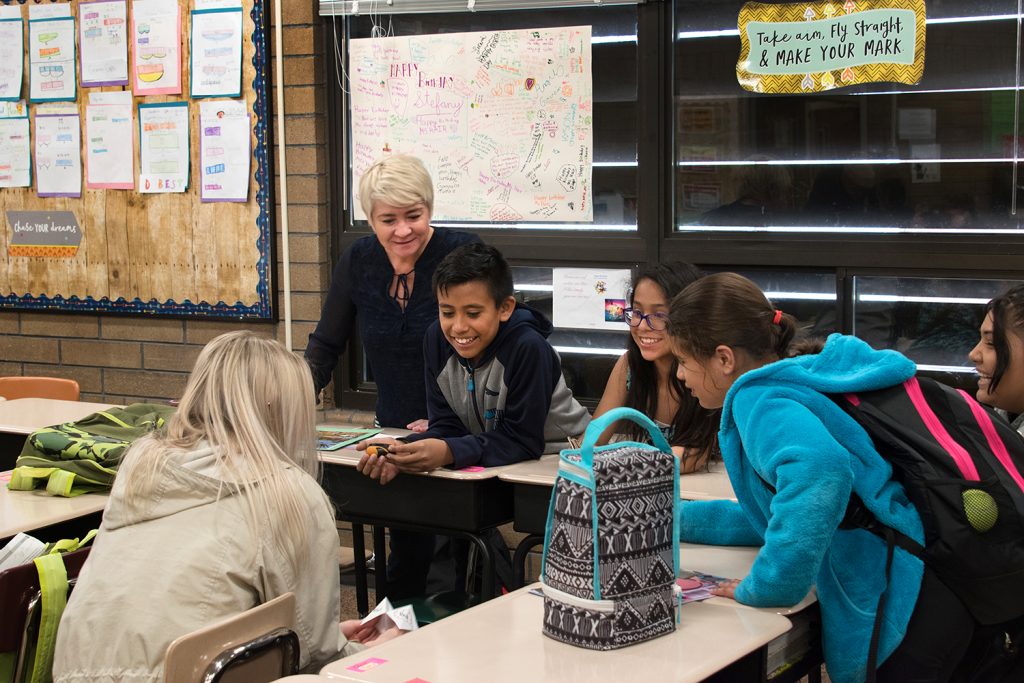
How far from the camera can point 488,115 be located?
4375 mm

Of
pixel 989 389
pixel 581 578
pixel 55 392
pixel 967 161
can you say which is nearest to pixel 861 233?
pixel 967 161

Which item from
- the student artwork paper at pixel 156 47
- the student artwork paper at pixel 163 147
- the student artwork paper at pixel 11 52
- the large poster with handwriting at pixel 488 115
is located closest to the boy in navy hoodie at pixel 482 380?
the large poster with handwriting at pixel 488 115

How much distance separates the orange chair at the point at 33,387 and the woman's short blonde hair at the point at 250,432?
2.60 meters

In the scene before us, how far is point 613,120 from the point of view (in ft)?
14.0

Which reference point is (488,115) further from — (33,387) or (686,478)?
(33,387)

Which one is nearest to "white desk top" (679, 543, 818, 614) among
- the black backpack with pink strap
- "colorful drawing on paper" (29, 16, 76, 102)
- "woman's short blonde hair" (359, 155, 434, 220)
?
the black backpack with pink strap

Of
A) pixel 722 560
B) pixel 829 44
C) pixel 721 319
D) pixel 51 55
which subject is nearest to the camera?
pixel 721 319

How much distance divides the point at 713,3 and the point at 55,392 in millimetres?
2799

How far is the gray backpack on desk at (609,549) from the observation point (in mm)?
1865

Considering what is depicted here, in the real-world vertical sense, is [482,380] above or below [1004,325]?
below

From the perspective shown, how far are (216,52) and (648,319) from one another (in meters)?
2.41

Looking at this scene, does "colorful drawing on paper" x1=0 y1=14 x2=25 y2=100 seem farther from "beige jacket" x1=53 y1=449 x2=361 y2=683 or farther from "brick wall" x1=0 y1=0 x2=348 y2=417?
"beige jacket" x1=53 y1=449 x2=361 y2=683

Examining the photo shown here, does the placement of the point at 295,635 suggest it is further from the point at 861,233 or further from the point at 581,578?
the point at 861,233

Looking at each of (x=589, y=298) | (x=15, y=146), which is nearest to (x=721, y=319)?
(x=589, y=298)
